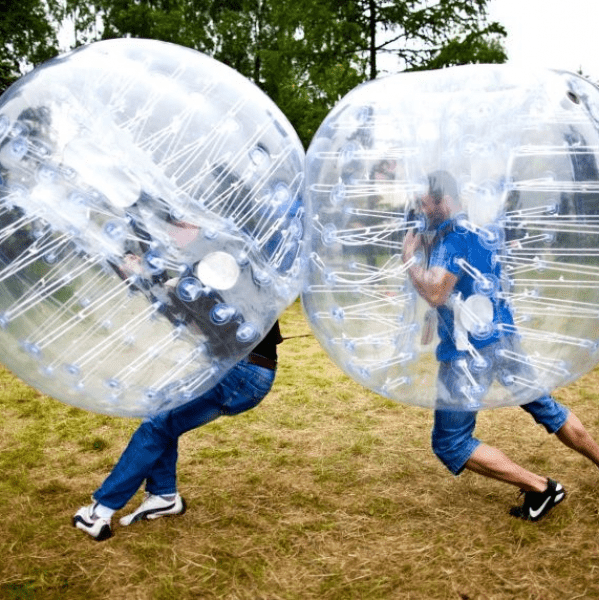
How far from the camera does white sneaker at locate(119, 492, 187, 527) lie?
2949 millimetres

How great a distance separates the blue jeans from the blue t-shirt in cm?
83

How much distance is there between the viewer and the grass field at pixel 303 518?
2.51 metres

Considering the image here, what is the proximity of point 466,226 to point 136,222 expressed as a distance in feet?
3.19

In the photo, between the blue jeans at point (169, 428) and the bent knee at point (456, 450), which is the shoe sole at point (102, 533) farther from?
the bent knee at point (456, 450)

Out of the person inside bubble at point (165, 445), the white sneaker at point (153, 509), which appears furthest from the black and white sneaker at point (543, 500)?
the white sneaker at point (153, 509)

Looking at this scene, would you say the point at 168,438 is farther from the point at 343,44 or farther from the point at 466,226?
the point at 343,44

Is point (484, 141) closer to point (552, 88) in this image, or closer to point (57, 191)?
point (552, 88)

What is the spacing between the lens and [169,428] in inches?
108

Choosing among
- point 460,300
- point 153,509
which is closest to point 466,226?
point 460,300

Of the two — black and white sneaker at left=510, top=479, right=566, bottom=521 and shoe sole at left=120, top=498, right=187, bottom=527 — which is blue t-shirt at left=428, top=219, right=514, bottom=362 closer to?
black and white sneaker at left=510, top=479, right=566, bottom=521

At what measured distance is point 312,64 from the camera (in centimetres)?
1151

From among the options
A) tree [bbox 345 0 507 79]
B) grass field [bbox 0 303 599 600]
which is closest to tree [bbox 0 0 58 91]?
tree [bbox 345 0 507 79]

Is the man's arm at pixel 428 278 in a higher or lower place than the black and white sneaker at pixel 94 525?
higher

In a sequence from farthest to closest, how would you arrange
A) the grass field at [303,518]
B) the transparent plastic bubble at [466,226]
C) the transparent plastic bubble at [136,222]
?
the grass field at [303,518]
the transparent plastic bubble at [466,226]
the transparent plastic bubble at [136,222]
